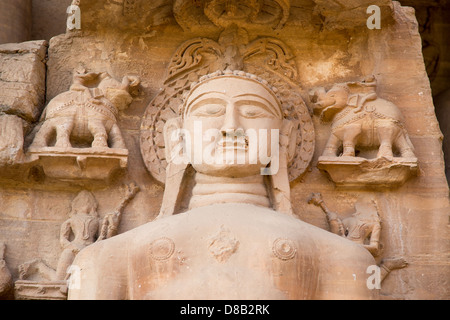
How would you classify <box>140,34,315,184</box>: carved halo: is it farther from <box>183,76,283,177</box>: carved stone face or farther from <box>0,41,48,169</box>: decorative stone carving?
<box>0,41,48,169</box>: decorative stone carving

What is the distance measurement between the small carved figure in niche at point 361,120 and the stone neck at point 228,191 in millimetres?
921

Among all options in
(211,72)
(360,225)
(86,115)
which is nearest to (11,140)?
(86,115)

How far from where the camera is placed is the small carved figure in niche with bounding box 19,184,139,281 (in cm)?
667

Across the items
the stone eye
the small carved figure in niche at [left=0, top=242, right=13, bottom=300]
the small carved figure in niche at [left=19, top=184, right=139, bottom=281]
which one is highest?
the stone eye

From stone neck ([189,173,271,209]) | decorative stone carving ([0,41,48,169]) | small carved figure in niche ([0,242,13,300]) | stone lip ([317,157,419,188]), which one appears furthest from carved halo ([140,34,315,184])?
small carved figure in niche ([0,242,13,300])

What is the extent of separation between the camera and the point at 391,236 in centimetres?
693

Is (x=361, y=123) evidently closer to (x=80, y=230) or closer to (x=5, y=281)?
(x=80, y=230)

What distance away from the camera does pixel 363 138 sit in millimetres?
7227

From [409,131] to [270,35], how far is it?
1.69m

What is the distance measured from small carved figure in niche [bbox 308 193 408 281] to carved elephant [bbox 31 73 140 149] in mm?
1971

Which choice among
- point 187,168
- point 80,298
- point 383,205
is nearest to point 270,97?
point 187,168

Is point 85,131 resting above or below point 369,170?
above

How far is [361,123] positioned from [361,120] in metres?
0.03

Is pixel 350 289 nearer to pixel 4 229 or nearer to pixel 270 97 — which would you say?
pixel 270 97
